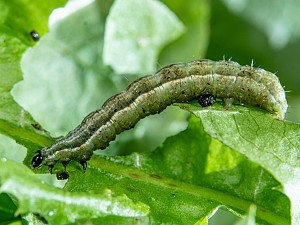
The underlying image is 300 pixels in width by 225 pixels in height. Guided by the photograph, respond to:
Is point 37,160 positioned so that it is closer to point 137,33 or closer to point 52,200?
point 52,200

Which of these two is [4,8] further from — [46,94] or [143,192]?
[143,192]

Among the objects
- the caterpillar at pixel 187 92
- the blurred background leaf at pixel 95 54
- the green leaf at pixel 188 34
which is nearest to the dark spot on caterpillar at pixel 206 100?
the caterpillar at pixel 187 92

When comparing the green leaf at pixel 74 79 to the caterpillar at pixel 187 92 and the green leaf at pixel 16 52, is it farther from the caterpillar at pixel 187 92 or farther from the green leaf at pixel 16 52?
the caterpillar at pixel 187 92

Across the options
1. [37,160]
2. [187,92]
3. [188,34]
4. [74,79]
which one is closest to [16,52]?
[74,79]

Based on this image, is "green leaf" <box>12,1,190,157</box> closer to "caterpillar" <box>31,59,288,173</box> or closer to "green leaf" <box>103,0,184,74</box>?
"green leaf" <box>103,0,184,74</box>

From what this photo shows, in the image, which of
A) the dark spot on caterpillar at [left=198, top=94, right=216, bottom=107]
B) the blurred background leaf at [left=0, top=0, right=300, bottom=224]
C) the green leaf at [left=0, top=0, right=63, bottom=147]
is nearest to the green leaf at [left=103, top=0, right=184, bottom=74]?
the blurred background leaf at [left=0, top=0, right=300, bottom=224]

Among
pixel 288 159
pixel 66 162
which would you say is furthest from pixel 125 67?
pixel 288 159
